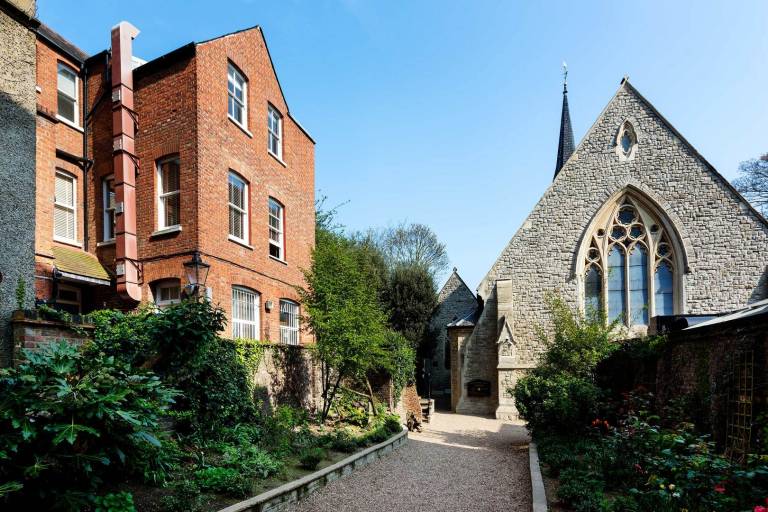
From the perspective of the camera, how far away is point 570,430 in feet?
38.8

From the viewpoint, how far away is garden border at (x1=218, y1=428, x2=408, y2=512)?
587 cm

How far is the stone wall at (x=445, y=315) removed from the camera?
106 feet

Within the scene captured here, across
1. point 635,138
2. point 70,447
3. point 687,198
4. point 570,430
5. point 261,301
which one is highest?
point 635,138

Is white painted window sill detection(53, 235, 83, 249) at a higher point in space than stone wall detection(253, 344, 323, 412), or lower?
higher

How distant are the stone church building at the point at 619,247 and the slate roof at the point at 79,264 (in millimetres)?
14327

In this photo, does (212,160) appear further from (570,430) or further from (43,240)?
(570,430)

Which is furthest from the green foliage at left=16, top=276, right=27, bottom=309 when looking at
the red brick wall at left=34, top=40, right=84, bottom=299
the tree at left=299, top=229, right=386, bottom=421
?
the tree at left=299, top=229, right=386, bottom=421

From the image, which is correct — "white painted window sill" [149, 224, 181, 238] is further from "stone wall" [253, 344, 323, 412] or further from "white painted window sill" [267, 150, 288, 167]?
"white painted window sill" [267, 150, 288, 167]

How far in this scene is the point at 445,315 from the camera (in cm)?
3353

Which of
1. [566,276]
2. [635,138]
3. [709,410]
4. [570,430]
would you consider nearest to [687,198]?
[635,138]

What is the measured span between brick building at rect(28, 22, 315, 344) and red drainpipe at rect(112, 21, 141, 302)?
27mm

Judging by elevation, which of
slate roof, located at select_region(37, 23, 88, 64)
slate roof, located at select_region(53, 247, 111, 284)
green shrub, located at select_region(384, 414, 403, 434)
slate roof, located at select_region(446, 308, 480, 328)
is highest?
slate roof, located at select_region(37, 23, 88, 64)

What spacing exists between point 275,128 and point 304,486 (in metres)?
12.3

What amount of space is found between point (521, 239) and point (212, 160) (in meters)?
13.5
